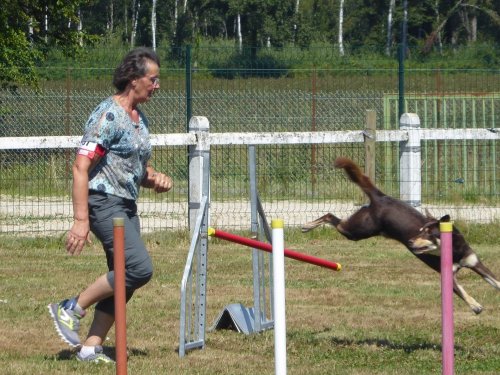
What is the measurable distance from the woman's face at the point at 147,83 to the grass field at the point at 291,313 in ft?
Result: 5.66

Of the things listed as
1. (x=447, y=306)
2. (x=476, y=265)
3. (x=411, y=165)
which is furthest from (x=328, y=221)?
(x=447, y=306)

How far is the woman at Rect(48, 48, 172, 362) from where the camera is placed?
6823 mm

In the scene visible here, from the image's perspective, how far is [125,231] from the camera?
22.7ft

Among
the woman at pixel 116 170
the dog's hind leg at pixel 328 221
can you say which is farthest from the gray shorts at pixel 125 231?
the dog's hind leg at pixel 328 221

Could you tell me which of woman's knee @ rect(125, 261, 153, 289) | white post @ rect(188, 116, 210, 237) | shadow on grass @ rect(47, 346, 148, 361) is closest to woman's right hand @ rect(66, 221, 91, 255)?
woman's knee @ rect(125, 261, 153, 289)

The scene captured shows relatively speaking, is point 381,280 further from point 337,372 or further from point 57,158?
point 57,158

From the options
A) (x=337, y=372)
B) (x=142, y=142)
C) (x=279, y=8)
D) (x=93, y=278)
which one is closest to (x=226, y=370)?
(x=337, y=372)

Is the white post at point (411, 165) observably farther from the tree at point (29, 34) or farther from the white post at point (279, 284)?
the white post at point (279, 284)

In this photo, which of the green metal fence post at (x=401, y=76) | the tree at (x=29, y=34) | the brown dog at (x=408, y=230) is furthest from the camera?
the tree at (x=29, y=34)

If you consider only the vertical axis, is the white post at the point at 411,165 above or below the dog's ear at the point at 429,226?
above

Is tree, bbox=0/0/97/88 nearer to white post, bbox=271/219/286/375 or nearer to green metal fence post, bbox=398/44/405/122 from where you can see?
green metal fence post, bbox=398/44/405/122

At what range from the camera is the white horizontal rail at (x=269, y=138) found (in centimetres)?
1293

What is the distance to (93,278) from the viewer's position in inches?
434

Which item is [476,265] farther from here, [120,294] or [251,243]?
[120,294]
